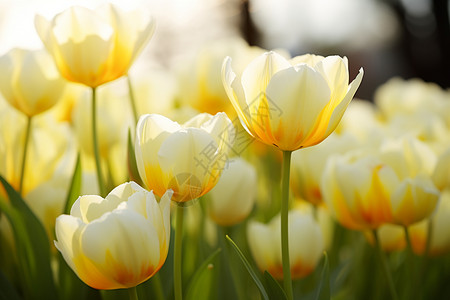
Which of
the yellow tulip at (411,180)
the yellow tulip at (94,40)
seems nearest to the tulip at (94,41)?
the yellow tulip at (94,40)

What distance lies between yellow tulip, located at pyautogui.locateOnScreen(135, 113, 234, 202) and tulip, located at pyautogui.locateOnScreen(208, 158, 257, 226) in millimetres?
327

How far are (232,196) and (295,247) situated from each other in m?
0.12

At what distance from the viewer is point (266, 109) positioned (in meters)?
0.48

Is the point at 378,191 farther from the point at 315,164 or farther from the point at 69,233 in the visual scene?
the point at 69,233

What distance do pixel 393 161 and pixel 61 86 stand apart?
1.55ft

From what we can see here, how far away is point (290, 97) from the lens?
466 millimetres

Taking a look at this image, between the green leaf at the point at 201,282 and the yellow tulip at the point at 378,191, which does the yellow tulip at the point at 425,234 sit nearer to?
the yellow tulip at the point at 378,191

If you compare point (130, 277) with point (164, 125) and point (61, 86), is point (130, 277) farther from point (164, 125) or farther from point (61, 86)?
point (61, 86)

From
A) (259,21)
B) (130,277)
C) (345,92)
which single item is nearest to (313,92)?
(345,92)

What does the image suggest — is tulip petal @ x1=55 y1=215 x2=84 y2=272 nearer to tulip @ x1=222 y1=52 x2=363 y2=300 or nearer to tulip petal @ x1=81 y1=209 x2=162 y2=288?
tulip petal @ x1=81 y1=209 x2=162 y2=288

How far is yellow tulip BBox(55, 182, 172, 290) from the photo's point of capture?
0.41 metres

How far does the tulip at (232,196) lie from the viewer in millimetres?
798

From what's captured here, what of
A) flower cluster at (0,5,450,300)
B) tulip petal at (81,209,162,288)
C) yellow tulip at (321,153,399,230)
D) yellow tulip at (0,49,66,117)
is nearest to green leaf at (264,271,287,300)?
flower cluster at (0,5,450,300)

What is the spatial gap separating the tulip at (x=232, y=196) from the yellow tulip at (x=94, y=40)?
23cm
